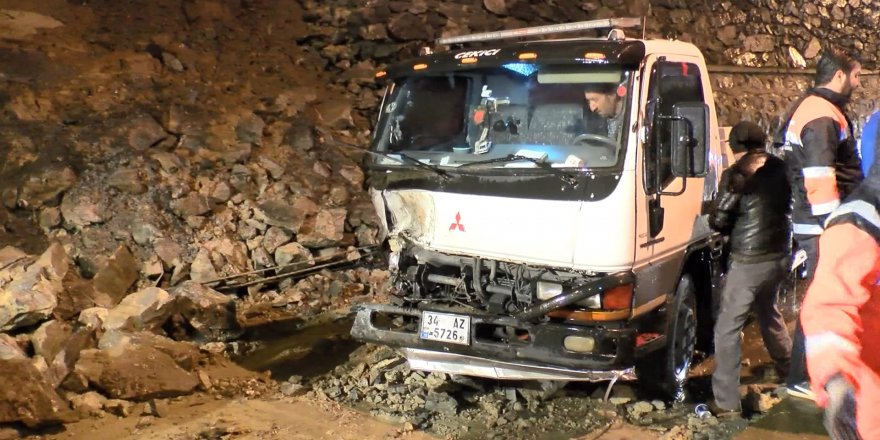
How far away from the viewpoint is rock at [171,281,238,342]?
551 centimetres

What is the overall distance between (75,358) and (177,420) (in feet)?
2.63

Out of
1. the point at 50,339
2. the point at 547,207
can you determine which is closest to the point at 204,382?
the point at 50,339

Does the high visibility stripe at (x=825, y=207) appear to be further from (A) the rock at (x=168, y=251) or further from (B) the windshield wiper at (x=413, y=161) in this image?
(A) the rock at (x=168, y=251)

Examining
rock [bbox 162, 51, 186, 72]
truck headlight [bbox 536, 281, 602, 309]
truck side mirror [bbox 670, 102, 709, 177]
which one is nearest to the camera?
truck side mirror [bbox 670, 102, 709, 177]

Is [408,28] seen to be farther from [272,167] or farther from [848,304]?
[848,304]

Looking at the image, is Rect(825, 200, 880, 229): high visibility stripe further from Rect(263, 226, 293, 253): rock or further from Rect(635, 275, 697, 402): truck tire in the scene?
Rect(263, 226, 293, 253): rock

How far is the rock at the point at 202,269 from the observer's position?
6.39m

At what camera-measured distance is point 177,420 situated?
4.18m

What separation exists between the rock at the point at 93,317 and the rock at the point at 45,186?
6.15ft

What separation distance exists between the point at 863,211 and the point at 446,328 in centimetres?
232

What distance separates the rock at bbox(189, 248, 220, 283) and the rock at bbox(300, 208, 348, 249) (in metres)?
0.89

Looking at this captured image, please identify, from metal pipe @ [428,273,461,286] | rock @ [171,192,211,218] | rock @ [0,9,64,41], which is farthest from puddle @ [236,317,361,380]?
rock @ [0,9,64,41]

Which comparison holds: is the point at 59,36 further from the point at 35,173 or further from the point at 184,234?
the point at 184,234

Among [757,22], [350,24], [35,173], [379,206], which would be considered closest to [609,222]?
[379,206]
